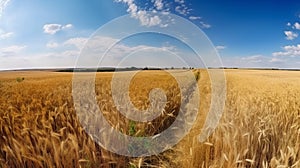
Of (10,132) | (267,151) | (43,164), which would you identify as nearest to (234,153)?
(267,151)

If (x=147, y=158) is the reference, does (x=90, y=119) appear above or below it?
above

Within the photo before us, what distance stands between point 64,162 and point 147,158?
1.40 m

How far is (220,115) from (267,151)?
1.53m

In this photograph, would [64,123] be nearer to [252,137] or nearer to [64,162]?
[64,162]

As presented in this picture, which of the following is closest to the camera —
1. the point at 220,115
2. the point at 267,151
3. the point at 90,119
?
the point at 267,151

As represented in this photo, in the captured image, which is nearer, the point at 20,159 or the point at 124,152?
the point at 20,159

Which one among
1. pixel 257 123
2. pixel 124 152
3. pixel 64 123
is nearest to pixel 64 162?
pixel 124 152

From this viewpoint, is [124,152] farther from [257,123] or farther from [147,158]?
[257,123]

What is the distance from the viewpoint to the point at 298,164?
3164 mm

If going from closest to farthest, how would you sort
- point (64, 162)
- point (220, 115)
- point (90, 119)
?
point (64, 162)
point (90, 119)
point (220, 115)

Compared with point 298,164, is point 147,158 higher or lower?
lower

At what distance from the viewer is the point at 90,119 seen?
4.31 metres

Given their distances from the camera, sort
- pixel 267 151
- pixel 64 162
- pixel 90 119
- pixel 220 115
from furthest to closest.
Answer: pixel 220 115, pixel 90 119, pixel 267 151, pixel 64 162

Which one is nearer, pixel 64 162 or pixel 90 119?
pixel 64 162
